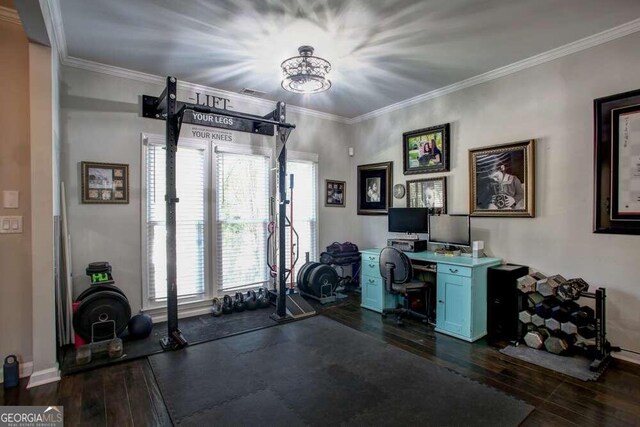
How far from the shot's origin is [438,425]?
6.84ft

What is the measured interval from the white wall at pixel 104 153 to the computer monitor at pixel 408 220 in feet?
11.1

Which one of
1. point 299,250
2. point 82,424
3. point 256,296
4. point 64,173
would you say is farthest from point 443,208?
point 64,173

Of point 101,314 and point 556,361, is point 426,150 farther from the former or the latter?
point 101,314

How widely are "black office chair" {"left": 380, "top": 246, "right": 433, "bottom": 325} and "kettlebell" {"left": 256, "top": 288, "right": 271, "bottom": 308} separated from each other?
1.71 meters

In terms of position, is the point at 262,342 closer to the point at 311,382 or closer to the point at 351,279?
the point at 311,382

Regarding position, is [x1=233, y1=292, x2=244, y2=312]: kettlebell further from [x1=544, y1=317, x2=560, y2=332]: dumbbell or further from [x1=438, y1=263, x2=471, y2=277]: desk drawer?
[x1=544, y1=317, x2=560, y2=332]: dumbbell

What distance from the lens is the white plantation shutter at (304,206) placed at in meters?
5.29

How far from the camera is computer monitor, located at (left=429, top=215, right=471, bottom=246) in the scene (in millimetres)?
3961

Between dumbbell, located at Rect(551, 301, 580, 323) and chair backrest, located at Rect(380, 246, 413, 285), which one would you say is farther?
chair backrest, located at Rect(380, 246, 413, 285)

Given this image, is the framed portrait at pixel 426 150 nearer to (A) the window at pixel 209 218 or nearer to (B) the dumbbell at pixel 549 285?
(B) the dumbbell at pixel 549 285

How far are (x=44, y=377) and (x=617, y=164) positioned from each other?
5.25 metres

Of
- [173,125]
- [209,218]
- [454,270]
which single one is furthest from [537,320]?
[173,125]

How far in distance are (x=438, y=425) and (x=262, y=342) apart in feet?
6.21


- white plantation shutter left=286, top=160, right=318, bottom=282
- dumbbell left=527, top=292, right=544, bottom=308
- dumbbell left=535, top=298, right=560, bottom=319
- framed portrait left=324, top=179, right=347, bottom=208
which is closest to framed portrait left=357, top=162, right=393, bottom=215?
framed portrait left=324, top=179, right=347, bottom=208
